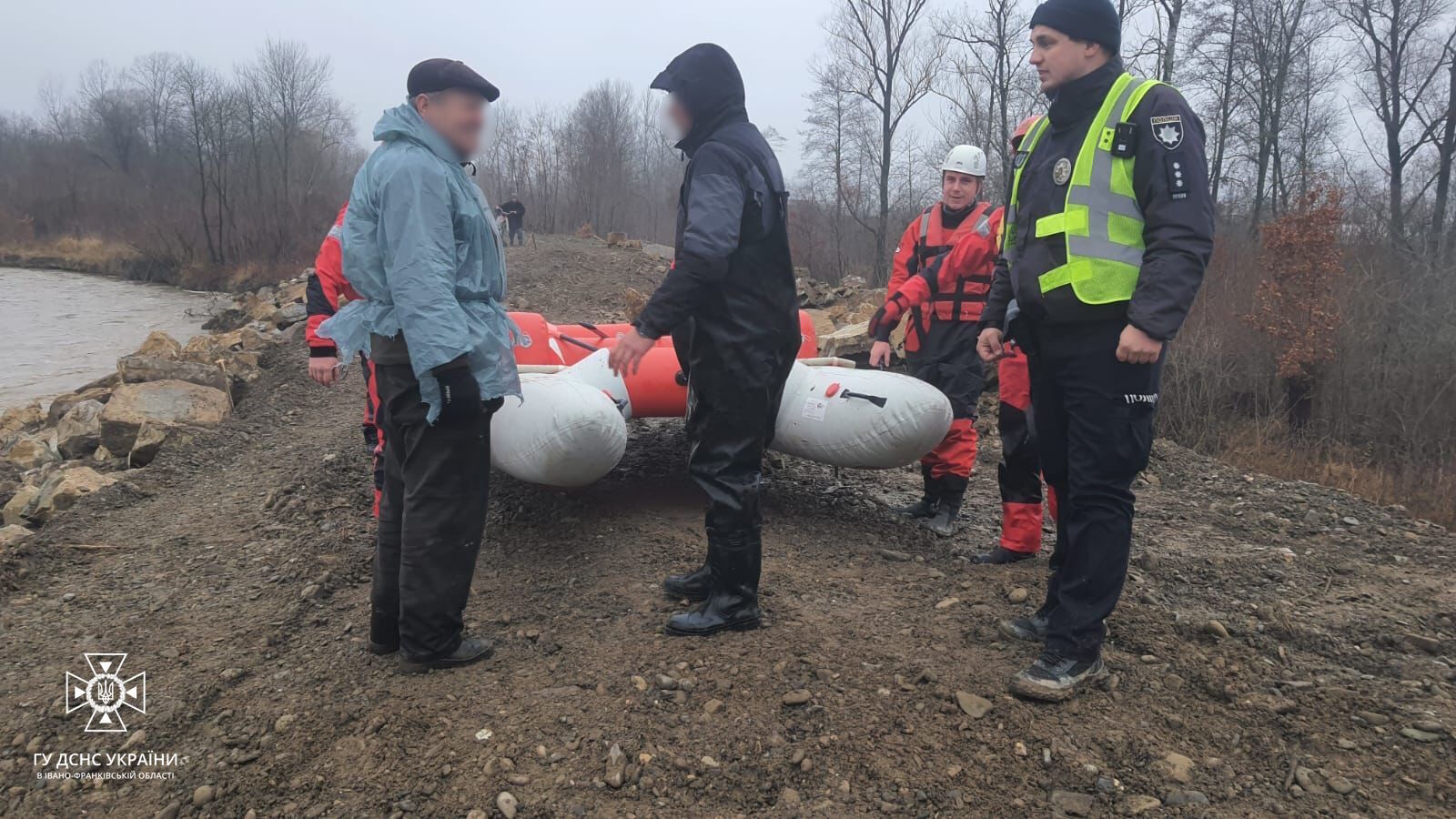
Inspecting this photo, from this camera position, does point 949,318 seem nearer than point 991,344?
No

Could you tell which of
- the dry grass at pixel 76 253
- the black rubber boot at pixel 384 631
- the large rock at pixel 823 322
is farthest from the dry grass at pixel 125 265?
the black rubber boot at pixel 384 631

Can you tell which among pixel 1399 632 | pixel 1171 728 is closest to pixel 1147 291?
pixel 1171 728

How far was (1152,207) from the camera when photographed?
7.83ft

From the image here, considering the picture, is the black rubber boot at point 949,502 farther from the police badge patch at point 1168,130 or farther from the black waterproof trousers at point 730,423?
the police badge patch at point 1168,130


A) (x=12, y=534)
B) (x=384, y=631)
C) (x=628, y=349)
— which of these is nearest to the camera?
(x=628, y=349)

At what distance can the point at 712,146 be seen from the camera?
2781 millimetres

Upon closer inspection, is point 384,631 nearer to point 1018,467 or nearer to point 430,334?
point 430,334

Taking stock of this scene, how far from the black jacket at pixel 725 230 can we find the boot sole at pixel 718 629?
0.90 meters

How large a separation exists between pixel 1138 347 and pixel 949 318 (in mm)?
2210

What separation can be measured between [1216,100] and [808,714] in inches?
1031

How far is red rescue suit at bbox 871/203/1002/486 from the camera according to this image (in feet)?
14.6

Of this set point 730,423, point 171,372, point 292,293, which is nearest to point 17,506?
point 171,372

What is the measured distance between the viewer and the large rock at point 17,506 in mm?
5594

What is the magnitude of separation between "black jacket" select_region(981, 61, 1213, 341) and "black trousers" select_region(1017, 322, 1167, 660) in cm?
10
